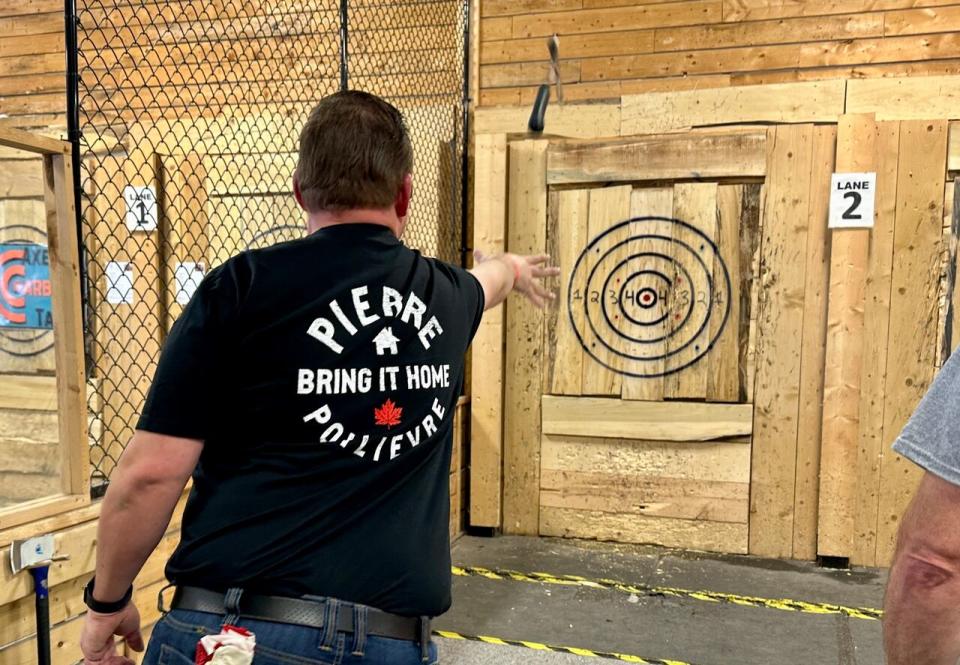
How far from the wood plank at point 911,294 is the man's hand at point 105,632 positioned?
3716 mm

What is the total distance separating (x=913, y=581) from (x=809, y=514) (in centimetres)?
334

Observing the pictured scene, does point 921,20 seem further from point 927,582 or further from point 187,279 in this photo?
point 187,279

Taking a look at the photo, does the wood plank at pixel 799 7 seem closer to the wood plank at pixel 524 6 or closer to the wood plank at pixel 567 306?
the wood plank at pixel 524 6

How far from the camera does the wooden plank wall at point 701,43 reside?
3828 millimetres

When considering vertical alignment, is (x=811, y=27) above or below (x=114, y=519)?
above

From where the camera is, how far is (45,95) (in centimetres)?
505

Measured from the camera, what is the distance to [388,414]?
124 centimetres

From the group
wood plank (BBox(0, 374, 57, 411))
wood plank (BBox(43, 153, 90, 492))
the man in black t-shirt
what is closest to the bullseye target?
wood plank (BBox(43, 153, 90, 492))

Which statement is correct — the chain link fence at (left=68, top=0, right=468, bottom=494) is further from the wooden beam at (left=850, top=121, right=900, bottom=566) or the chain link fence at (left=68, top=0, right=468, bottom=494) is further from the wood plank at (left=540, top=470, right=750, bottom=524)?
the wooden beam at (left=850, top=121, right=900, bottom=566)

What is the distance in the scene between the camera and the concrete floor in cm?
301

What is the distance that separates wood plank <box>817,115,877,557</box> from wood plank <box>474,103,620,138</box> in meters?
1.22

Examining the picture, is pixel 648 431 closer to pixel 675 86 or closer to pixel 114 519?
pixel 675 86

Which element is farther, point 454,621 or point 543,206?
point 543,206

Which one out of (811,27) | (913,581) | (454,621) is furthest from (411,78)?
(913,581)
